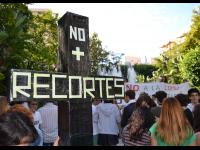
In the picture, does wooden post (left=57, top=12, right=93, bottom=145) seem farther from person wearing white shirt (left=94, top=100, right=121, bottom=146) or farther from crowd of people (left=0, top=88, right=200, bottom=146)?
person wearing white shirt (left=94, top=100, right=121, bottom=146)

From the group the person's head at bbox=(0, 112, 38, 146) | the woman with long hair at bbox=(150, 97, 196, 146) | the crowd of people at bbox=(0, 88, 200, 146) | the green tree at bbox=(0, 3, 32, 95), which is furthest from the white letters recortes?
the green tree at bbox=(0, 3, 32, 95)

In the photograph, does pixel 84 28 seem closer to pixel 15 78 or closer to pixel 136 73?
pixel 15 78

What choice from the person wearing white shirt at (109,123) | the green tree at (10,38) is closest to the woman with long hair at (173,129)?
the person wearing white shirt at (109,123)

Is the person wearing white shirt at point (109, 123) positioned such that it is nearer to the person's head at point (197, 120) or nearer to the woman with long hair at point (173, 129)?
the person's head at point (197, 120)

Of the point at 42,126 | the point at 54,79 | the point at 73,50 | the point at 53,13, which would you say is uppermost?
the point at 53,13

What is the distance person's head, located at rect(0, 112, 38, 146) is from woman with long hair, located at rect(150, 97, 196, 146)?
1.91m

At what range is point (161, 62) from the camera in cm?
5288

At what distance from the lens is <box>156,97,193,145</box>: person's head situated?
487cm

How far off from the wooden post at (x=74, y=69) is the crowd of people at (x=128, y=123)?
0.42 metres

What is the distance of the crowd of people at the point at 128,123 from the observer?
134 inches

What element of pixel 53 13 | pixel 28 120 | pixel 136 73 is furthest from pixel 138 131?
pixel 136 73

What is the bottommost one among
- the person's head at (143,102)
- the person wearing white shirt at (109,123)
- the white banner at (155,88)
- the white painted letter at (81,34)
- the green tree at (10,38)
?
the person wearing white shirt at (109,123)

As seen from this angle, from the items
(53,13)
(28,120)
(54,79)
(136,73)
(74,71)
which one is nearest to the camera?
(28,120)

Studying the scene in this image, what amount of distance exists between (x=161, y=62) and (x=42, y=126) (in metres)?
44.8
